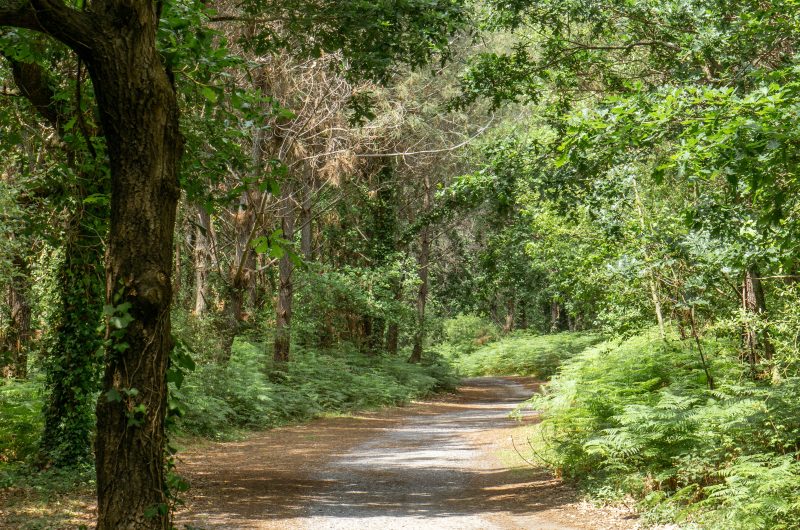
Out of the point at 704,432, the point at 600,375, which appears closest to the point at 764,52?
the point at 600,375

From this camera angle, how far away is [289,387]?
73.0 ft

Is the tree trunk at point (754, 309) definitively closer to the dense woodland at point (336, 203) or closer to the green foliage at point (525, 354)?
the dense woodland at point (336, 203)

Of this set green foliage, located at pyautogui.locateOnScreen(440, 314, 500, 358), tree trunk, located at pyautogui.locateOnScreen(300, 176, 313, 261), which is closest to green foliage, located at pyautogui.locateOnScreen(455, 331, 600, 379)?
green foliage, located at pyautogui.locateOnScreen(440, 314, 500, 358)

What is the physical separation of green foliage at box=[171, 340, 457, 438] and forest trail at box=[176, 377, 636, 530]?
2.37 ft

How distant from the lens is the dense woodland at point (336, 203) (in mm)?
4891

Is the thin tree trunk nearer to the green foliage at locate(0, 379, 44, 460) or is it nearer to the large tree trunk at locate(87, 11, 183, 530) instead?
the large tree trunk at locate(87, 11, 183, 530)

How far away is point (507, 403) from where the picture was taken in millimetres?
28250

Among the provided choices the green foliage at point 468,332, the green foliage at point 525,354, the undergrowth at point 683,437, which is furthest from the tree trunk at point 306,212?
the green foliage at point 468,332

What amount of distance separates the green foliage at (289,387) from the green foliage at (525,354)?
8.84m

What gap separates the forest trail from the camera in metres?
9.37

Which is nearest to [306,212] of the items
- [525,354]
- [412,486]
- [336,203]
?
[336,203]

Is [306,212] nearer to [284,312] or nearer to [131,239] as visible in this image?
[284,312]

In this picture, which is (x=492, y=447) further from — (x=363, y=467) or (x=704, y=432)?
(x=704, y=432)

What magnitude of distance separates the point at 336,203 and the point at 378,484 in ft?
46.6
